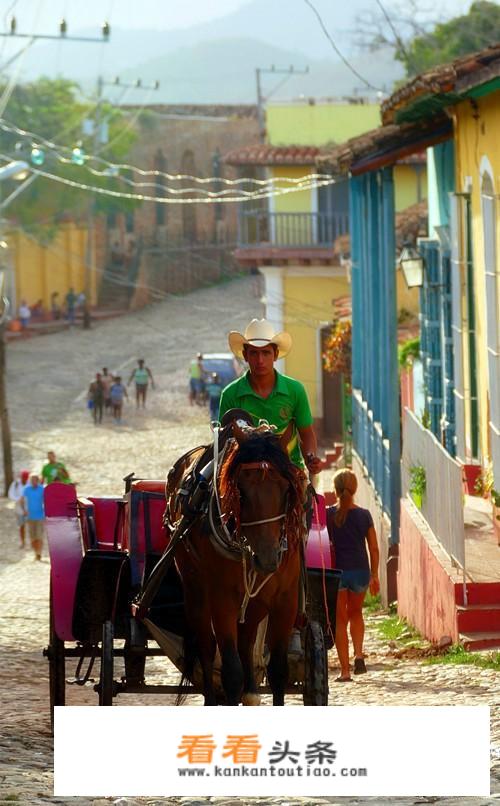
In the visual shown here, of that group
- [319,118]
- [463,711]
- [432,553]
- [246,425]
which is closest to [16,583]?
[432,553]

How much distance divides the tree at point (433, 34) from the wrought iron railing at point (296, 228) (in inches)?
347

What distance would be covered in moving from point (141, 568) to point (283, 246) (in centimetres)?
3364

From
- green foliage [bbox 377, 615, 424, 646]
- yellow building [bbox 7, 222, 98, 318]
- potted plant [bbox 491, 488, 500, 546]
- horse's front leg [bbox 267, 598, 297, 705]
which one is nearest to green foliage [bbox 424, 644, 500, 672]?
green foliage [bbox 377, 615, 424, 646]

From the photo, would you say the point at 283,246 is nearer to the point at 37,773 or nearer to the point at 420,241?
the point at 420,241

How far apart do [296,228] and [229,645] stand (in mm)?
35369

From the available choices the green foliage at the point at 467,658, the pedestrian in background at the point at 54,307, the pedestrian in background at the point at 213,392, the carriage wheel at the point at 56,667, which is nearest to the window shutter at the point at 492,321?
the green foliage at the point at 467,658

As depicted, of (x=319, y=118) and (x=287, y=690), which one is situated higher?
(x=319, y=118)

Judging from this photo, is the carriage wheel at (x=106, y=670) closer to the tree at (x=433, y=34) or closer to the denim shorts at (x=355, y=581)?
the denim shorts at (x=355, y=581)

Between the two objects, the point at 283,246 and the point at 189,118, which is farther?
the point at 189,118

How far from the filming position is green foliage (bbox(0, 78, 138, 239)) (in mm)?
68062

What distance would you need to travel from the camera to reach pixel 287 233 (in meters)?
43.2

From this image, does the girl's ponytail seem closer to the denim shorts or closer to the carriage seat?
the denim shorts

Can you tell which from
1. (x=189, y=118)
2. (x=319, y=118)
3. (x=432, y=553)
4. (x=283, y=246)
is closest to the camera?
(x=432, y=553)

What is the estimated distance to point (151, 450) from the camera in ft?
130
